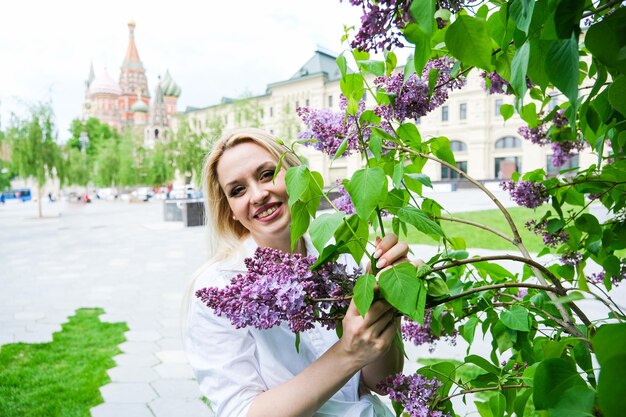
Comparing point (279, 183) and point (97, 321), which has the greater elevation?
point (279, 183)

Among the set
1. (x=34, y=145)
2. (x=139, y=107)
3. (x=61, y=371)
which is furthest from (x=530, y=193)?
(x=139, y=107)

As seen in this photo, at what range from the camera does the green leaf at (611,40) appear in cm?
46

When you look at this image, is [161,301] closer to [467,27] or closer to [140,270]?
[140,270]

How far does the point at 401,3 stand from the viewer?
765mm

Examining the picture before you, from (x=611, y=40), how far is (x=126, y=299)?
6.39 metres

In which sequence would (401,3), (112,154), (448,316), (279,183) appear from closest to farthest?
(401,3) < (448,316) < (279,183) < (112,154)

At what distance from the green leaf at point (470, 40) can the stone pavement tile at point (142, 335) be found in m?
4.51

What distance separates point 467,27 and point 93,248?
11.5 metres

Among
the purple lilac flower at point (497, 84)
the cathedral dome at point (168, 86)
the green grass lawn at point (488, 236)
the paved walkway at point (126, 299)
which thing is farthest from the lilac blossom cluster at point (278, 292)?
the cathedral dome at point (168, 86)

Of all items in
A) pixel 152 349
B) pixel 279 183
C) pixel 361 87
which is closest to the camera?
pixel 361 87

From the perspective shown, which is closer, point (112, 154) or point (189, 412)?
point (189, 412)

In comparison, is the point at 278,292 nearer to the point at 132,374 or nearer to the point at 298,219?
the point at 298,219

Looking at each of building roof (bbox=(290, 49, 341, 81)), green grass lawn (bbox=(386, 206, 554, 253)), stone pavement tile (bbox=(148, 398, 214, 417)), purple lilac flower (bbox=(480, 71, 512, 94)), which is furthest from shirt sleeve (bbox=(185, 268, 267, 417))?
building roof (bbox=(290, 49, 341, 81))

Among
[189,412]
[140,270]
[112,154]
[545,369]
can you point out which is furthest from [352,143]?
[112,154]
